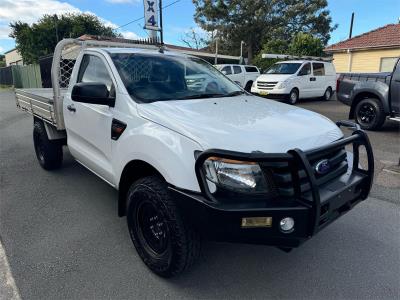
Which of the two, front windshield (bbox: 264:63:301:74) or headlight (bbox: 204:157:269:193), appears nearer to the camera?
headlight (bbox: 204:157:269:193)

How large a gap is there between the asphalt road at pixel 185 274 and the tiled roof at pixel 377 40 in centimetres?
1881

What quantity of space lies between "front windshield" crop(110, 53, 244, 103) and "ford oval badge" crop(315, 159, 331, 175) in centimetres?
138

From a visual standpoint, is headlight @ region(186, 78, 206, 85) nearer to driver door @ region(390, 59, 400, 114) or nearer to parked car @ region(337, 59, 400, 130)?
parked car @ region(337, 59, 400, 130)

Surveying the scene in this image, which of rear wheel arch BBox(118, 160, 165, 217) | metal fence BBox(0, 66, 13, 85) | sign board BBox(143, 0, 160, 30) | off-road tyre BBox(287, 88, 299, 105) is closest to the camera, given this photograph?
rear wheel arch BBox(118, 160, 165, 217)

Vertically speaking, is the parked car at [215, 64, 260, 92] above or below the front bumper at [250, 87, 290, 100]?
above

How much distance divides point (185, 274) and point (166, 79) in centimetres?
187

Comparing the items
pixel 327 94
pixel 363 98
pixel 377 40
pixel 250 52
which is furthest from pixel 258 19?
pixel 363 98

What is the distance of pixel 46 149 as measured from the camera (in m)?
4.93

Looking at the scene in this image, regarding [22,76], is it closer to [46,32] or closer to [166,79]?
[46,32]

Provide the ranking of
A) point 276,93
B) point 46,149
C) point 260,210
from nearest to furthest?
1. point 260,210
2. point 46,149
3. point 276,93

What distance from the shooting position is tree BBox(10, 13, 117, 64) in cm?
2945

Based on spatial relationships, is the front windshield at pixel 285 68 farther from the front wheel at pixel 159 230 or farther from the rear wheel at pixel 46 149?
the front wheel at pixel 159 230

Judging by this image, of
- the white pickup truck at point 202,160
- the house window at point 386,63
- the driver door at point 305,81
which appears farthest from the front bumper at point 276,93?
the house window at point 386,63

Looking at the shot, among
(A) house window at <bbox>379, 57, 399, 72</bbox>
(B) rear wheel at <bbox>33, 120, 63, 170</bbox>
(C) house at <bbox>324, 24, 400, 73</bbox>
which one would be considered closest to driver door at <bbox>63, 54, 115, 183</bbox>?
(B) rear wheel at <bbox>33, 120, 63, 170</bbox>
